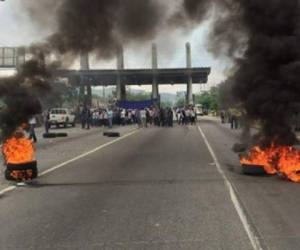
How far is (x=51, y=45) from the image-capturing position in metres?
15.6

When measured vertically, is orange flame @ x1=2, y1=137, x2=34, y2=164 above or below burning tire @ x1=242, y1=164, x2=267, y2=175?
above

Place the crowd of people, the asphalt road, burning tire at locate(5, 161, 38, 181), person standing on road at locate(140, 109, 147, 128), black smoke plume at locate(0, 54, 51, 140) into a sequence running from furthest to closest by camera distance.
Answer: person standing on road at locate(140, 109, 147, 128) < the crowd of people < black smoke plume at locate(0, 54, 51, 140) < burning tire at locate(5, 161, 38, 181) < the asphalt road

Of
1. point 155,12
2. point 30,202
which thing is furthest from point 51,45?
point 30,202

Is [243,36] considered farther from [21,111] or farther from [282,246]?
[282,246]

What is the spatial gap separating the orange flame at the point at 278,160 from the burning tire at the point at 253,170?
3.2 inches

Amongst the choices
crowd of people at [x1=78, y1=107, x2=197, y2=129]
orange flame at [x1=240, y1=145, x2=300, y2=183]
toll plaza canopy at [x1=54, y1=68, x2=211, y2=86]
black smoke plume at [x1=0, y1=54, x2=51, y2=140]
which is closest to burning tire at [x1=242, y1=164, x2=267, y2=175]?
orange flame at [x1=240, y1=145, x2=300, y2=183]

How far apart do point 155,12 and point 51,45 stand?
3.41 m

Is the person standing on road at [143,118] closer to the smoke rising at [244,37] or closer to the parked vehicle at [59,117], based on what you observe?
the parked vehicle at [59,117]

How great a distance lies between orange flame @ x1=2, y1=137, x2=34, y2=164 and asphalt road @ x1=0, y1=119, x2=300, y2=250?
659mm

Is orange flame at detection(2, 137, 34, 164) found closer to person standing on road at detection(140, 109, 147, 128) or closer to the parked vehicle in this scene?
person standing on road at detection(140, 109, 147, 128)

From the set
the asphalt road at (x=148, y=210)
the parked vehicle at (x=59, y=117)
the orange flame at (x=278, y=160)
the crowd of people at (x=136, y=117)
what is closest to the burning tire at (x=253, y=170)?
the orange flame at (x=278, y=160)

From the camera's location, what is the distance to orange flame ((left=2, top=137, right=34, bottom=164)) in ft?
40.6

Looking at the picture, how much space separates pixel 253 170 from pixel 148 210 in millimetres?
4315

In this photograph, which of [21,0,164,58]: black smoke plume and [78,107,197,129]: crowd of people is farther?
[78,107,197,129]: crowd of people
